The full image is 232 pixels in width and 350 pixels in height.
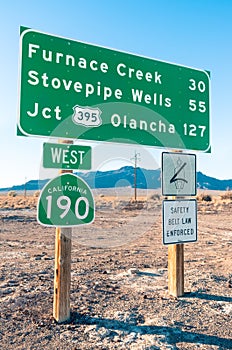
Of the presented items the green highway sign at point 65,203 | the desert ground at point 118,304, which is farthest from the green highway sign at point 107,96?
the desert ground at point 118,304

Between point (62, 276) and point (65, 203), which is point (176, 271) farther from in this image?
point (65, 203)

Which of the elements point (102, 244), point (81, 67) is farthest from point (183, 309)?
point (102, 244)

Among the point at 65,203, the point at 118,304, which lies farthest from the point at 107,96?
the point at 118,304

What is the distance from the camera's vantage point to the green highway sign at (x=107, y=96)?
3.89 metres

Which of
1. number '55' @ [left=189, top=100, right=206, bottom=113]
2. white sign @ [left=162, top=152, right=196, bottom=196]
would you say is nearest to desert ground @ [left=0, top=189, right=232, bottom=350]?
white sign @ [left=162, top=152, right=196, bottom=196]

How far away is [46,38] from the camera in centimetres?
400

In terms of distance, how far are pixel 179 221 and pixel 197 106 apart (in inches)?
71.7

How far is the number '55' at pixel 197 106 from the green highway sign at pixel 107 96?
16 millimetres

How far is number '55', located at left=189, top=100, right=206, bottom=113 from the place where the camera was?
5.08 meters

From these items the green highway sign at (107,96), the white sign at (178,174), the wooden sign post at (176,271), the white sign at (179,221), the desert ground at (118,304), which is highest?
the green highway sign at (107,96)

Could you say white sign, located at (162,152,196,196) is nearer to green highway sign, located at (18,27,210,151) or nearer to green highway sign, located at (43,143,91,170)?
green highway sign, located at (18,27,210,151)

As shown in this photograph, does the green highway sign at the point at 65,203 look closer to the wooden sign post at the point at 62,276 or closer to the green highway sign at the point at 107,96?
the wooden sign post at the point at 62,276

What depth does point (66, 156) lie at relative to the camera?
3.91 metres

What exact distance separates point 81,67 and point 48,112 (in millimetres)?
786
